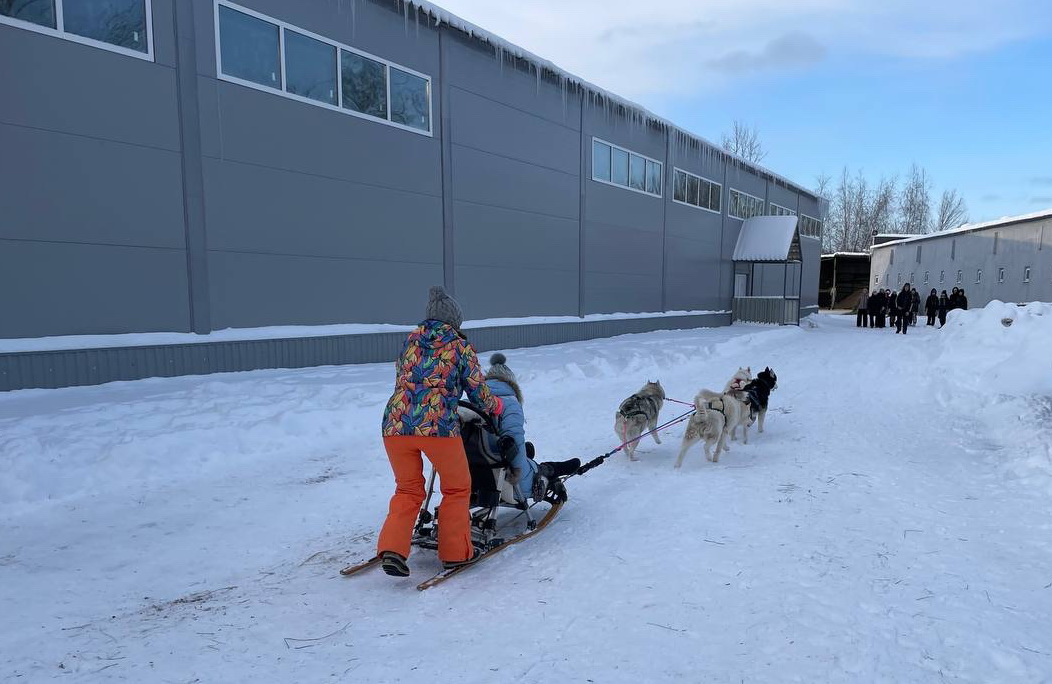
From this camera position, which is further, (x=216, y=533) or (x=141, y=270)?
(x=141, y=270)

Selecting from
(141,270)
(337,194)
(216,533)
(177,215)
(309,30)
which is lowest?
(216,533)

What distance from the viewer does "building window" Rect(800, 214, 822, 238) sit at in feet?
101

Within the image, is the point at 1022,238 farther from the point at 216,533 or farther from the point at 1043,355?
the point at 216,533

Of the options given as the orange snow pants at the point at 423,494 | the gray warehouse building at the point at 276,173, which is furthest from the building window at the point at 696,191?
the orange snow pants at the point at 423,494

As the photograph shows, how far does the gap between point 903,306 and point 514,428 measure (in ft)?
67.7

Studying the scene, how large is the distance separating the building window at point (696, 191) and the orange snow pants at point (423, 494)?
58.3 ft

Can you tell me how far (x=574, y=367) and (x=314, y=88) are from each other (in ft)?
20.9

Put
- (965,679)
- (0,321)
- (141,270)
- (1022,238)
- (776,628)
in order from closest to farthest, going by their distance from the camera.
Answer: (965,679) → (776,628) → (0,321) → (141,270) → (1022,238)

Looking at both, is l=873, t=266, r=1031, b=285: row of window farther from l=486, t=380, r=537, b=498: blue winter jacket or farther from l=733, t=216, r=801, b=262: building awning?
l=486, t=380, r=537, b=498: blue winter jacket

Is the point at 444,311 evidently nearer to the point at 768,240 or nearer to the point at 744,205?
the point at 768,240

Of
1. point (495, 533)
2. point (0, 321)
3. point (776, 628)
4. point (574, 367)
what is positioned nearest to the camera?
point (776, 628)

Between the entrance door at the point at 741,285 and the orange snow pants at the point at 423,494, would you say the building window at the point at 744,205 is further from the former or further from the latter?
the orange snow pants at the point at 423,494

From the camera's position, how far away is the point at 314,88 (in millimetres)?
8914

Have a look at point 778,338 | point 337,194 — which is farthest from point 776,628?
point 778,338
